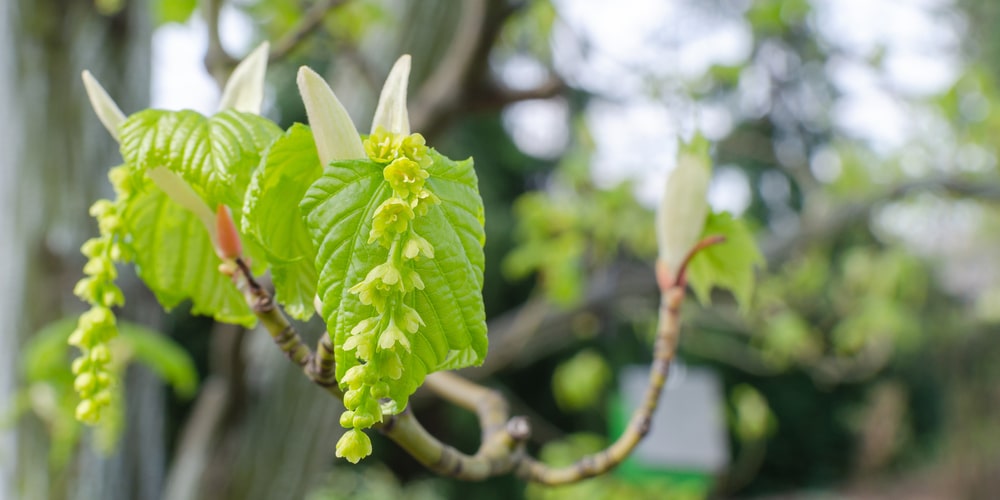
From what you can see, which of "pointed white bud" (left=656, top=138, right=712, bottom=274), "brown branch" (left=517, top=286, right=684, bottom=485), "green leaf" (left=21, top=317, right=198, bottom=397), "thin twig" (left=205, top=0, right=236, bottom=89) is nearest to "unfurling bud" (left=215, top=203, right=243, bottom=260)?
"brown branch" (left=517, top=286, right=684, bottom=485)

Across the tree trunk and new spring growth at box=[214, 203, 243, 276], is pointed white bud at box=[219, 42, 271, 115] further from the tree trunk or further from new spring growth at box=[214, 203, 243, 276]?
the tree trunk

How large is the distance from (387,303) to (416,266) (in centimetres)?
2

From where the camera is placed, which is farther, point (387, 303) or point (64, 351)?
point (64, 351)

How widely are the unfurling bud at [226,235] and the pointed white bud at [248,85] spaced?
0.22 feet

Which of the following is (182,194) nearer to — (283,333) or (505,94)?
(283,333)

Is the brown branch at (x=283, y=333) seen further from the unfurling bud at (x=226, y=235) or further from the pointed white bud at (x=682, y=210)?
the pointed white bud at (x=682, y=210)

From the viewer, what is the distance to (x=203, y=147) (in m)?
0.37

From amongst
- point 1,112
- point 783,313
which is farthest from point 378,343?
point 783,313

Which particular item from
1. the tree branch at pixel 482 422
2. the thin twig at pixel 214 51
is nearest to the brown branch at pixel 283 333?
the tree branch at pixel 482 422

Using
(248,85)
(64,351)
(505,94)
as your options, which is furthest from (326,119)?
(64,351)

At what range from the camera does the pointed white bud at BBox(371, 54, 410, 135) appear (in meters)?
0.35

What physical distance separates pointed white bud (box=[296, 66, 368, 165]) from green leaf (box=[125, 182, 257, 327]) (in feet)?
0.49

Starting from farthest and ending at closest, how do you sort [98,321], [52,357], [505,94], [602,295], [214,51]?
[602,295], [505,94], [52,357], [214,51], [98,321]

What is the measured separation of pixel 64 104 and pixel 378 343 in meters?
1.20
